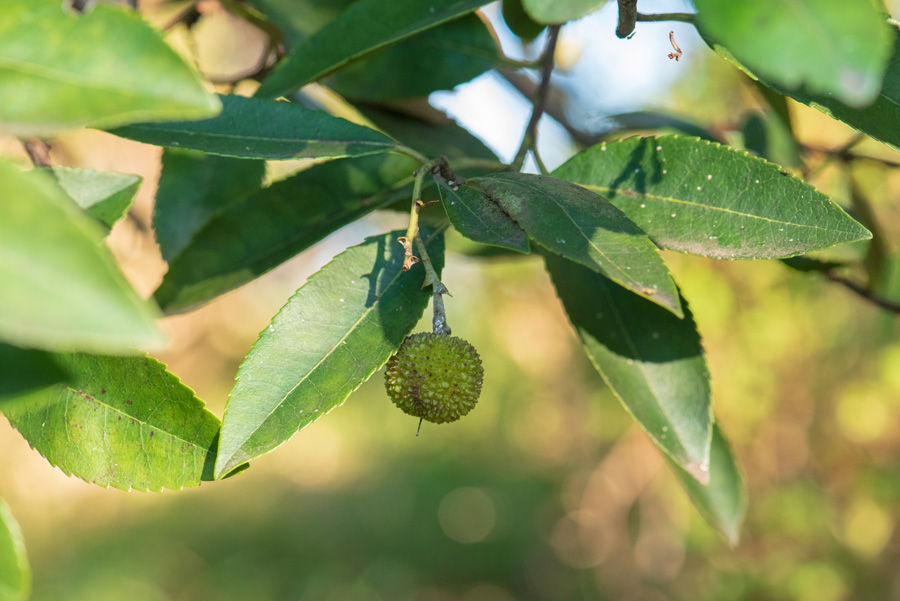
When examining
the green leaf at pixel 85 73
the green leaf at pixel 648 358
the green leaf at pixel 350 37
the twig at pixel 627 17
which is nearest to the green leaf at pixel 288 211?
the green leaf at pixel 350 37

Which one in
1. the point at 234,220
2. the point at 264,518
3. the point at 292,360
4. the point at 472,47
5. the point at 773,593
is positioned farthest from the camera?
the point at 264,518

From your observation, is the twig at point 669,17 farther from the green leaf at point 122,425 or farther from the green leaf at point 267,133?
the green leaf at point 122,425

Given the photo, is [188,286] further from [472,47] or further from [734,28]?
[734,28]

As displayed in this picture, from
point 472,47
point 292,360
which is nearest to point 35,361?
point 292,360

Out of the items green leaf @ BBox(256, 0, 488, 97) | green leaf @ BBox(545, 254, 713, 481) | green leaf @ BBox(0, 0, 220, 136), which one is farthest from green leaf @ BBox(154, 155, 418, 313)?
green leaf @ BBox(0, 0, 220, 136)

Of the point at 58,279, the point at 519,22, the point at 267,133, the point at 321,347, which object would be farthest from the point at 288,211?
the point at 58,279

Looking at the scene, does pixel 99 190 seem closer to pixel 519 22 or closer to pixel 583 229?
pixel 583 229
